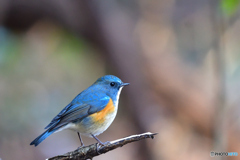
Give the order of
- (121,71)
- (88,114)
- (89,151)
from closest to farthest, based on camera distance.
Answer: (89,151) < (88,114) < (121,71)

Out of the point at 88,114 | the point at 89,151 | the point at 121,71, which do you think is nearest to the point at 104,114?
the point at 88,114

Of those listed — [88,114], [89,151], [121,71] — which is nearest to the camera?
[89,151]

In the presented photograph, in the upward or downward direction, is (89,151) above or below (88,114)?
below

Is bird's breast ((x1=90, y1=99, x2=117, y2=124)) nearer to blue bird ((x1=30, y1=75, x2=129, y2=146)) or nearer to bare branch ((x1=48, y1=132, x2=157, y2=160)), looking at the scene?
blue bird ((x1=30, y1=75, x2=129, y2=146))

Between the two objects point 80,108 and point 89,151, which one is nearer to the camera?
point 89,151

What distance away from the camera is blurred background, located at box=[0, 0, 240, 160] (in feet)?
21.5

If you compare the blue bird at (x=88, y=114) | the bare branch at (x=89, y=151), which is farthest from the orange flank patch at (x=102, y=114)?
the bare branch at (x=89, y=151)

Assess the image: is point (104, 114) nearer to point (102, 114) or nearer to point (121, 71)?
point (102, 114)

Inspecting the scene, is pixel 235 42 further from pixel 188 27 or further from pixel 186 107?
pixel 186 107

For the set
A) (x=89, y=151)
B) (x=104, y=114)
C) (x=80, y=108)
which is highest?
(x=80, y=108)

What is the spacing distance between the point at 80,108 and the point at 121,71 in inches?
135

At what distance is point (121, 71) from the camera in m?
6.75

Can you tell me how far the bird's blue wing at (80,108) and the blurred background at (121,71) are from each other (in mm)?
3216

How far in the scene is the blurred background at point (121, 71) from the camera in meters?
6.55
